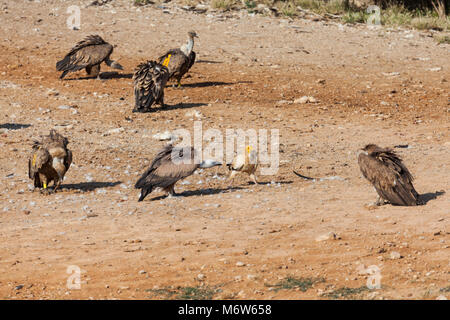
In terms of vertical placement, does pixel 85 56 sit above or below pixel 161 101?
above

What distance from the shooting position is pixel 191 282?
267 inches

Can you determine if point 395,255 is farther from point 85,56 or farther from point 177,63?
point 85,56

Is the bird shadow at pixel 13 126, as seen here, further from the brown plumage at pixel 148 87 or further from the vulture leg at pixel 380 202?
the vulture leg at pixel 380 202

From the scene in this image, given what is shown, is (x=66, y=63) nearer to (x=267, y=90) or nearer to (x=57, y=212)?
(x=267, y=90)

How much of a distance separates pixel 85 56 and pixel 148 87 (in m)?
2.64

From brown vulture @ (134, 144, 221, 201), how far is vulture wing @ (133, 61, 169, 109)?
4404mm

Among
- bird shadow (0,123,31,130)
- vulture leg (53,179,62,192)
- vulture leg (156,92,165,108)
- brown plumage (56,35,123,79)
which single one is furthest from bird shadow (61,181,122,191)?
brown plumage (56,35,123,79)

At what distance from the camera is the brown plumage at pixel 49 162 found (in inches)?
371

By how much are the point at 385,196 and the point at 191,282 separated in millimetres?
2818

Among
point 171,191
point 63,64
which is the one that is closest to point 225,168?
point 171,191

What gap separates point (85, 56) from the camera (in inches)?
620

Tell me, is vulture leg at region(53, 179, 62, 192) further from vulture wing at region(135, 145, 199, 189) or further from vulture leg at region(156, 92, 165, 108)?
vulture leg at region(156, 92, 165, 108)

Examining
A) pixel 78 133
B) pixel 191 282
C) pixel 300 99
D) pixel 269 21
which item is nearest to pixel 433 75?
pixel 300 99

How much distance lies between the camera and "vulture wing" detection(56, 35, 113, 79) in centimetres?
1574
